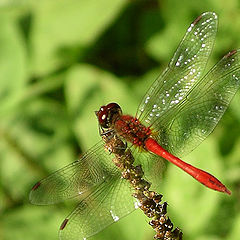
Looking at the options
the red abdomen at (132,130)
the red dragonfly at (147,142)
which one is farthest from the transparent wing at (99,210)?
the red abdomen at (132,130)

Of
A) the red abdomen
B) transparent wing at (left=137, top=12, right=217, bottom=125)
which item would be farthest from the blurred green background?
the red abdomen

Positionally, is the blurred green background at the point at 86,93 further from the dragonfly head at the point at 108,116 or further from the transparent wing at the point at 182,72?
the dragonfly head at the point at 108,116

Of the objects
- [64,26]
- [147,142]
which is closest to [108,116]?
[147,142]

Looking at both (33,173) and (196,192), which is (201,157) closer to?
Result: (196,192)

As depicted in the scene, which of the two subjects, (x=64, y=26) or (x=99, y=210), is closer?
(x=99, y=210)

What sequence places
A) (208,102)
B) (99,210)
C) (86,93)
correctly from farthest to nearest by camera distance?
(86,93) → (208,102) → (99,210)

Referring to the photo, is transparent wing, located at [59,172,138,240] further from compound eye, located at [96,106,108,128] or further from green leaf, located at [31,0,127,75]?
green leaf, located at [31,0,127,75]

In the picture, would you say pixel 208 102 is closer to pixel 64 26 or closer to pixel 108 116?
pixel 108 116

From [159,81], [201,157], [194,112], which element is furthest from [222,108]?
[201,157]
